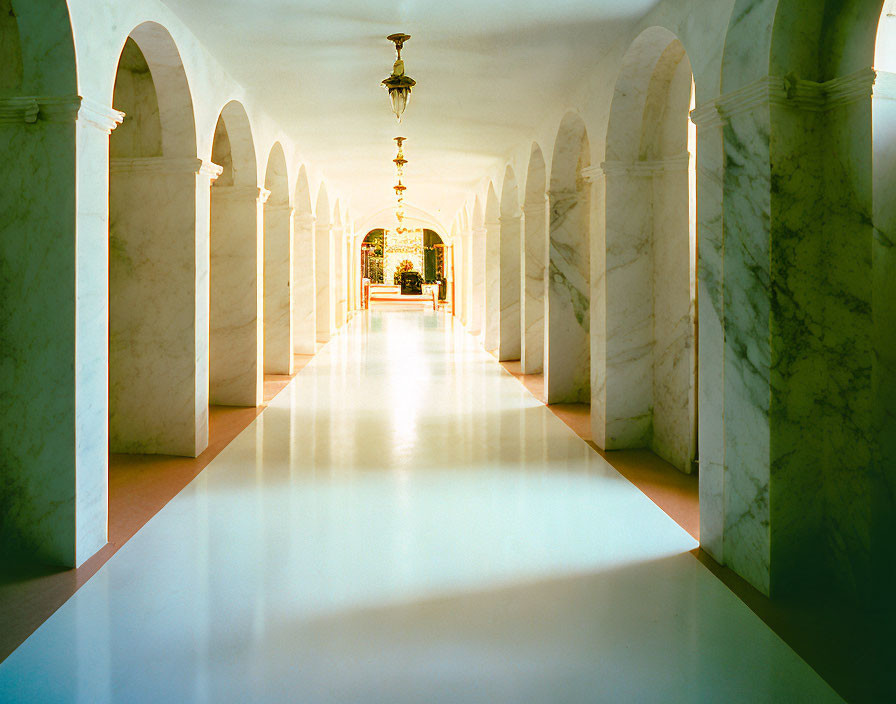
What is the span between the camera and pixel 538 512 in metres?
5.50

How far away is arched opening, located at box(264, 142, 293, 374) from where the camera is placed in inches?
482

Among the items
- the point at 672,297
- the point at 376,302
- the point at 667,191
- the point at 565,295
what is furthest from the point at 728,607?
the point at 376,302

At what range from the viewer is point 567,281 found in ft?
32.2

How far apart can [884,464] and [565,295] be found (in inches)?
247

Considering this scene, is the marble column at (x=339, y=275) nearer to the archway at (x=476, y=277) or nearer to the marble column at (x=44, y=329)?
the archway at (x=476, y=277)

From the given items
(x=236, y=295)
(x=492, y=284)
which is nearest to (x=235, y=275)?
(x=236, y=295)

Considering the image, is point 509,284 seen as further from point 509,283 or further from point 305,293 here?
point 305,293

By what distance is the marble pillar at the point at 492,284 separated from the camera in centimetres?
1634

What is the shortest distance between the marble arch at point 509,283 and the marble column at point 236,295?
617 centimetres

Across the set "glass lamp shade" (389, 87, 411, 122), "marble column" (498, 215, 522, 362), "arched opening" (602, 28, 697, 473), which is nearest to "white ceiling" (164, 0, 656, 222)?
"glass lamp shade" (389, 87, 411, 122)

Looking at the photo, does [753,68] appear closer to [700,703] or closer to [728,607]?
[728,607]

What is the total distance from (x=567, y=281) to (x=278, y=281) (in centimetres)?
514

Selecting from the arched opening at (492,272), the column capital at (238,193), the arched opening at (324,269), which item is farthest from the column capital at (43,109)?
the arched opening at (324,269)

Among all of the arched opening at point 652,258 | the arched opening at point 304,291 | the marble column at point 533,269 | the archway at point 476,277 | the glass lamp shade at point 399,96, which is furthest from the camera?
the archway at point 476,277
